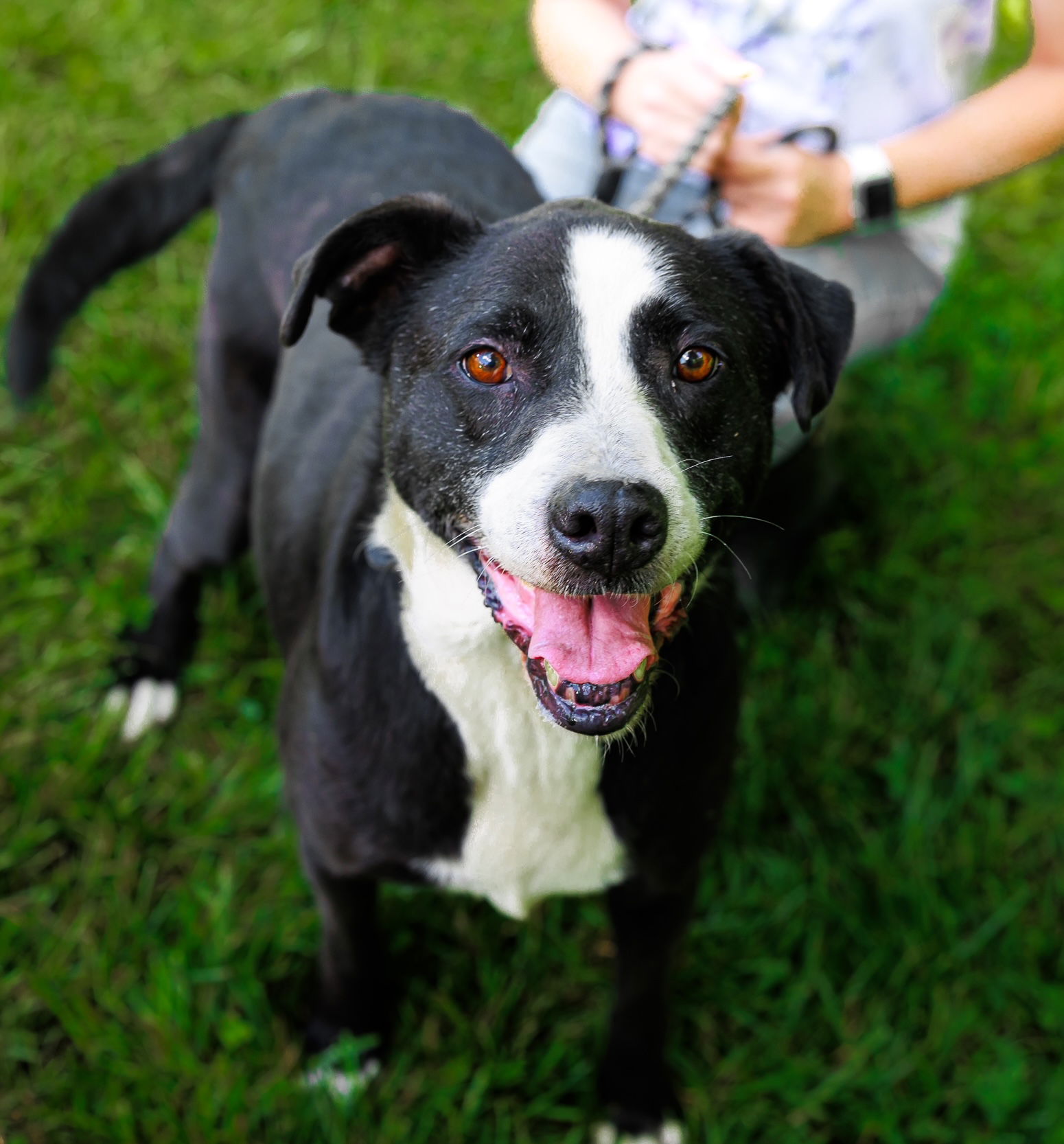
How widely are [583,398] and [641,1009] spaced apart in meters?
1.43

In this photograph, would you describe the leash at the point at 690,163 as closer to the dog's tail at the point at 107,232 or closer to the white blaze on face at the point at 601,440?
the white blaze on face at the point at 601,440

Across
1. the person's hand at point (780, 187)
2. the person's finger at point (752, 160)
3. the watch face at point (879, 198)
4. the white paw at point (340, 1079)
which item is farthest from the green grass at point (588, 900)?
the person's finger at point (752, 160)

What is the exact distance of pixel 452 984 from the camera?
2779mm

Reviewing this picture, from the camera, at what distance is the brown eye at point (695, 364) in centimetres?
178

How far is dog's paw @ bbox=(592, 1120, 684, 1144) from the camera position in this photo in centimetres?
260

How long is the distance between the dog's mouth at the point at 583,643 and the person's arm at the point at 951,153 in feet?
3.65

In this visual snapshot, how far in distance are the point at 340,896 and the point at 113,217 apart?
1765 mm

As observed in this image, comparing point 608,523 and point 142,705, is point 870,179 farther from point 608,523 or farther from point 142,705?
point 142,705

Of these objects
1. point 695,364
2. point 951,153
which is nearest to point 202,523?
point 695,364

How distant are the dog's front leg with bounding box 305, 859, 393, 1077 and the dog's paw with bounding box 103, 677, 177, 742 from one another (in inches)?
33.8

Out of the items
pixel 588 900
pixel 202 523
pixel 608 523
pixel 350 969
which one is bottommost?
pixel 588 900

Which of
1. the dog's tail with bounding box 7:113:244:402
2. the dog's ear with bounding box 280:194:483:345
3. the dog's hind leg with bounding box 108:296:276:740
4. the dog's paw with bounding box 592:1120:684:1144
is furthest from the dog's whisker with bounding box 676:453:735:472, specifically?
the dog's tail with bounding box 7:113:244:402

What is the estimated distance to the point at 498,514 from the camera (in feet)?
5.54

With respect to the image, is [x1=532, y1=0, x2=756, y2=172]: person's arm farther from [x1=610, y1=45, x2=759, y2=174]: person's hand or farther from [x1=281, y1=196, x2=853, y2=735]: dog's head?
[x1=281, y1=196, x2=853, y2=735]: dog's head
